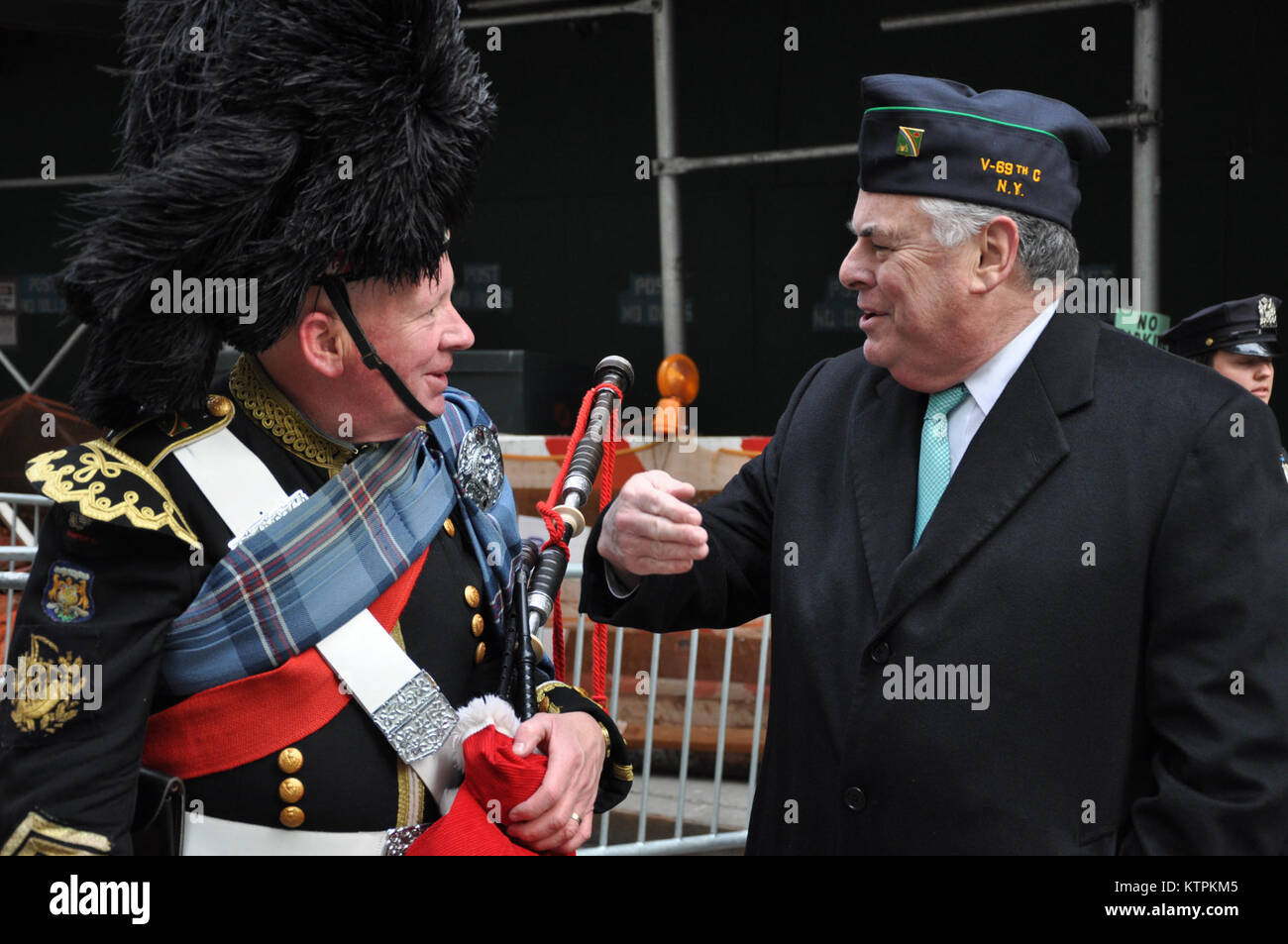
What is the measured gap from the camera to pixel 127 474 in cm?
179

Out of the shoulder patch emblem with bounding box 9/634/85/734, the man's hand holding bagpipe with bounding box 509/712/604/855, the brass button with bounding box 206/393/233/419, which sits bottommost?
the man's hand holding bagpipe with bounding box 509/712/604/855

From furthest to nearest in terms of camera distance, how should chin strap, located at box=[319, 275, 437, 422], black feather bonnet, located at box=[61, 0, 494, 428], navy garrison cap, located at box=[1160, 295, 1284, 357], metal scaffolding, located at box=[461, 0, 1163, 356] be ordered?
metal scaffolding, located at box=[461, 0, 1163, 356]
navy garrison cap, located at box=[1160, 295, 1284, 357]
chin strap, located at box=[319, 275, 437, 422]
black feather bonnet, located at box=[61, 0, 494, 428]

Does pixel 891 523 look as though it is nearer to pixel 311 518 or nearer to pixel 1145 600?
pixel 1145 600

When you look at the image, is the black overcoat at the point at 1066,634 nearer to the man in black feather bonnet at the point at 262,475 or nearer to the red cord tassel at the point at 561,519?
the red cord tassel at the point at 561,519

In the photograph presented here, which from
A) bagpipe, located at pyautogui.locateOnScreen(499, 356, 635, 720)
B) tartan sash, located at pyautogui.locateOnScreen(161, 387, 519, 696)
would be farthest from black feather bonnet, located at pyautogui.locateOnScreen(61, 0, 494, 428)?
bagpipe, located at pyautogui.locateOnScreen(499, 356, 635, 720)

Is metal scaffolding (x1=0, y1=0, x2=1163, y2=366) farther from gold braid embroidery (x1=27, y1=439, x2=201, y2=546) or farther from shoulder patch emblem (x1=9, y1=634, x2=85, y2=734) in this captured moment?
shoulder patch emblem (x1=9, y1=634, x2=85, y2=734)

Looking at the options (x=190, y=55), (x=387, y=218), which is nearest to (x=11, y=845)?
(x=387, y=218)

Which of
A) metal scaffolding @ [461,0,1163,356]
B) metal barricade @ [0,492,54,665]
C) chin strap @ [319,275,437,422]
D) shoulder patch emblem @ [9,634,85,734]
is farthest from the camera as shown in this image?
metal scaffolding @ [461,0,1163,356]

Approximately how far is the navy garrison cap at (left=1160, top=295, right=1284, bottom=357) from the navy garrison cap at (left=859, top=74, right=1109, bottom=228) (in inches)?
116

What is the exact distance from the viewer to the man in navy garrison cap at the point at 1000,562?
189 cm

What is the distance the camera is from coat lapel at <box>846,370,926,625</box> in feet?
6.93

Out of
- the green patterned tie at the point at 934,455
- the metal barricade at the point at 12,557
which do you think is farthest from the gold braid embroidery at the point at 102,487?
the green patterned tie at the point at 934,455

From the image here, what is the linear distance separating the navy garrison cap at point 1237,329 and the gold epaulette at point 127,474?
410cm

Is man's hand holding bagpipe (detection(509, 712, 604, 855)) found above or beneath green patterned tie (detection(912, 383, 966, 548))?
beneath
